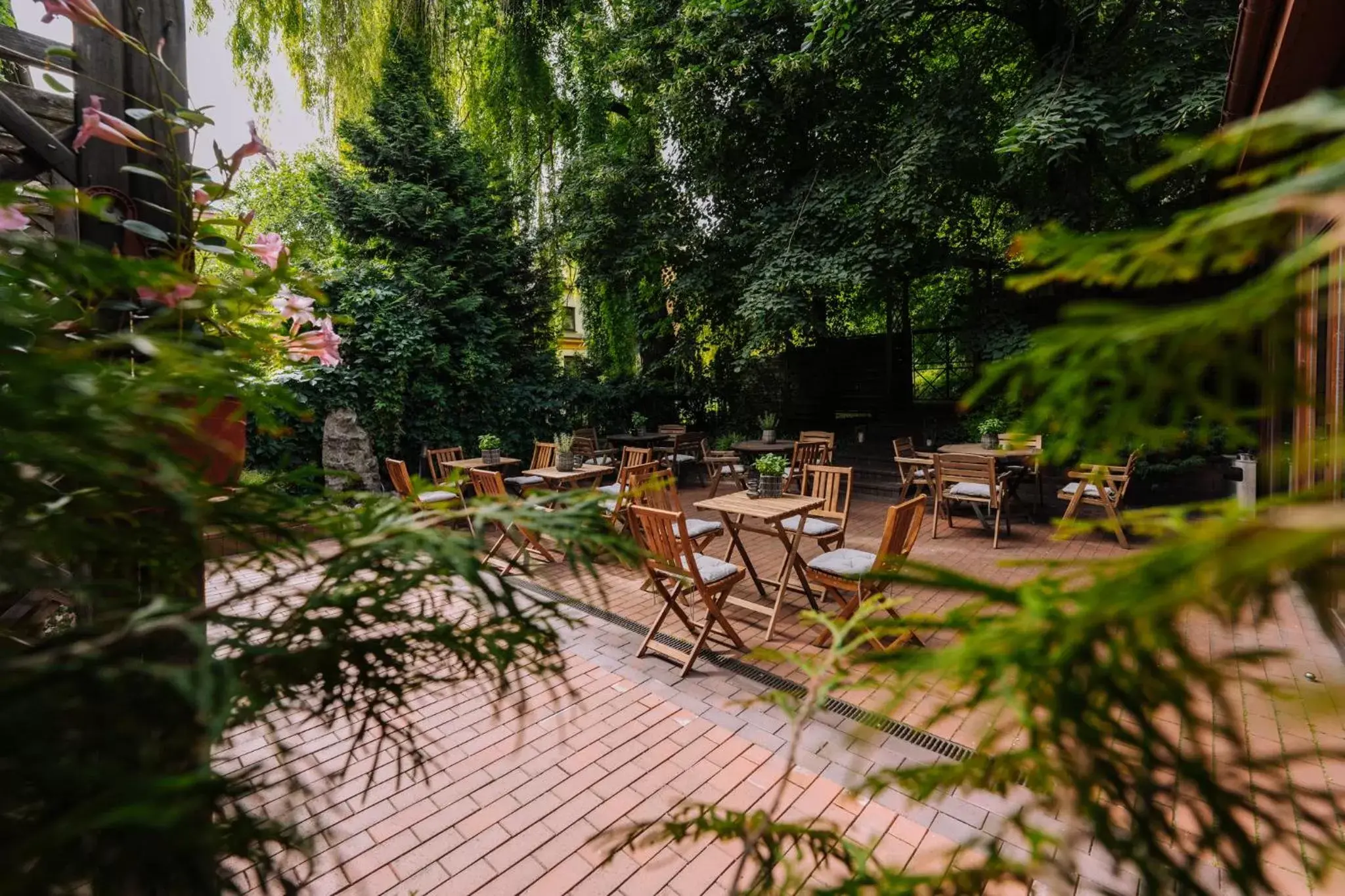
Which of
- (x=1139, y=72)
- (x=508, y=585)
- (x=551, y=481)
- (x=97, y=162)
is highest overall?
(x=1139, y=72)

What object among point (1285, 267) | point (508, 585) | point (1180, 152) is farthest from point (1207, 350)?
point (508, 585)

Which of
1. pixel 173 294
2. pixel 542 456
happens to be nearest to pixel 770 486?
pixel 542 456

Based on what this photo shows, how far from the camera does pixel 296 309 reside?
1375 mm

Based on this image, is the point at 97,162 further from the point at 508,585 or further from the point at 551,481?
the point at 551,481

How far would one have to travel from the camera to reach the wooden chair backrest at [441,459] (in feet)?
24.2

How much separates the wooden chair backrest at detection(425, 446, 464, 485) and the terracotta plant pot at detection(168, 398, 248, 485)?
597cm

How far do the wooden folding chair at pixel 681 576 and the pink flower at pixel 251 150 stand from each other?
2.26 m

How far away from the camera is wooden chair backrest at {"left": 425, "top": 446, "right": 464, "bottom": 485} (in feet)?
24.2

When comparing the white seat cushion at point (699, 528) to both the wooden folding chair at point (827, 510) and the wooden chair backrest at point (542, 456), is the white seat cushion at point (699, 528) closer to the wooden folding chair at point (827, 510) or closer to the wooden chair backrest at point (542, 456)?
the wooden folding chair at point (827, 510)

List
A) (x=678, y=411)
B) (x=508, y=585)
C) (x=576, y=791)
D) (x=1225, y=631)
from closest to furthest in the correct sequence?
(x=1225, y=631)
(x=508, y=585)
(x=576, y=791)
(x=678, y=411)

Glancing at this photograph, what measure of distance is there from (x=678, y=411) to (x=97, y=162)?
11.8 metres

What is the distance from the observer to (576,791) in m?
2.52

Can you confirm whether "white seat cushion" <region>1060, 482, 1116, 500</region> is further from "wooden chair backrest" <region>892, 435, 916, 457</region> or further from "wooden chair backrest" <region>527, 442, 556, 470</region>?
"wooden chair backrest" <region>527, 442, 556, 470</region>

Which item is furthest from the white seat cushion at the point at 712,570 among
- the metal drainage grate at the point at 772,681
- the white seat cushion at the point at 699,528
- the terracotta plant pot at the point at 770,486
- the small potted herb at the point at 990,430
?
the small potted herb at the point at 990,430
